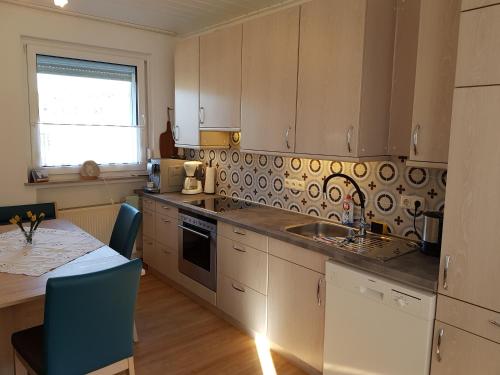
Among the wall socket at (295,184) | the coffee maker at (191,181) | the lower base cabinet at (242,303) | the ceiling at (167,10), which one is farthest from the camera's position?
the coffee maker at (191,181)

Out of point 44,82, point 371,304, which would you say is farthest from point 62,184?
point 371,304

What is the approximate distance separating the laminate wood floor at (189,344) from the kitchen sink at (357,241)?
2.86ft

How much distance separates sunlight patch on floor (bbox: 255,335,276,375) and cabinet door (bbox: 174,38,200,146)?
1.82 meters

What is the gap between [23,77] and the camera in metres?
3.42

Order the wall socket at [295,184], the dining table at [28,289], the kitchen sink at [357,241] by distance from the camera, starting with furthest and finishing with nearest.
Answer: the wall socket at [295,184] → the kitchen sink at [357,241] → the dining table at [28,289]

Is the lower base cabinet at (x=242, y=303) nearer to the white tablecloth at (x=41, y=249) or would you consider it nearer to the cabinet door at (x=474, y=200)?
the white tablecloth at (x=41, y=249)

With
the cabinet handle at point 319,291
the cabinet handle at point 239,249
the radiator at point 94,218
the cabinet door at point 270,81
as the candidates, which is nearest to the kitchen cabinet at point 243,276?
the cabinet handle at point 239,249

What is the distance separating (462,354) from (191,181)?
2.83 meters

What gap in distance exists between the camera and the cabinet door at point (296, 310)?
233 centimetres

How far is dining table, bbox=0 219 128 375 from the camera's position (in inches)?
70.4

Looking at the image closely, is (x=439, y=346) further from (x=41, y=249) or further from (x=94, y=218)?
(x=94, y=218)

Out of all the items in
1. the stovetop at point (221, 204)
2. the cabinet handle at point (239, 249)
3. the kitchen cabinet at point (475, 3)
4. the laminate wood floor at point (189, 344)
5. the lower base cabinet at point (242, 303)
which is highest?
the kitchen cabinet at point (475, 3)

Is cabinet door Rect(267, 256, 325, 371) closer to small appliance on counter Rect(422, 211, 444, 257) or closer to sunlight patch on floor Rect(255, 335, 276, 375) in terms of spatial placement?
sunlight patch on floor Rect(255, 335, 276, 375)

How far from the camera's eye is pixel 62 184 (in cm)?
368
